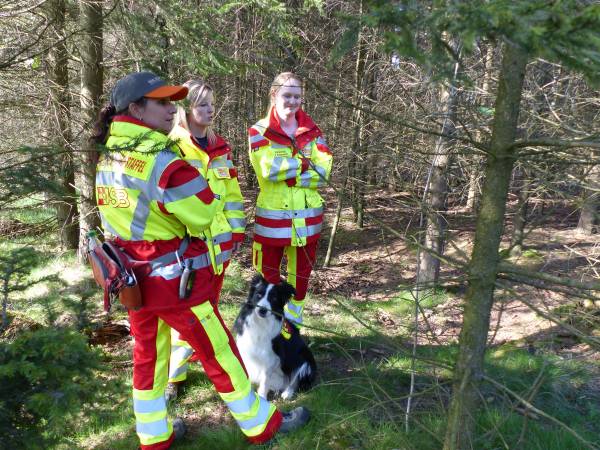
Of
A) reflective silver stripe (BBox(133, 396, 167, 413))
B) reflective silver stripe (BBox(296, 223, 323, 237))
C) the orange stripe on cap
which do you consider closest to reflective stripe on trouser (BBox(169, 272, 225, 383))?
reflective silver stripe (BBox(133, 396, 167, 413))

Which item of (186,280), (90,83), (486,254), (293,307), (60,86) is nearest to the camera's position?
(486,254)

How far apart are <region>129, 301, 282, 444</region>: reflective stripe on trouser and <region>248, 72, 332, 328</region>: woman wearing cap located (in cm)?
122

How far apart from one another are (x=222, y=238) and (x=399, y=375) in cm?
211

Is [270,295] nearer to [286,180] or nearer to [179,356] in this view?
[179,356]

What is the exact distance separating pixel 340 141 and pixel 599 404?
190 inches

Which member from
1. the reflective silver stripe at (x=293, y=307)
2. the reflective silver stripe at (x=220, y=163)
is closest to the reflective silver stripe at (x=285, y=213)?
the reflective silver stripe at (x=220, y=163)

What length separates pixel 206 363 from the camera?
9.44 ft

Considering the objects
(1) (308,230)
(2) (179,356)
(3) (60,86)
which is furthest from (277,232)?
(3) (60,86)

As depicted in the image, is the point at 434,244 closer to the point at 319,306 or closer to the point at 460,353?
the point at 319,306

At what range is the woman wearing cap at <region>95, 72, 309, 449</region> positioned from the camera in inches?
102

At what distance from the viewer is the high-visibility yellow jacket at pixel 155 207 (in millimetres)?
2557

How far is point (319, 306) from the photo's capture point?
645cm

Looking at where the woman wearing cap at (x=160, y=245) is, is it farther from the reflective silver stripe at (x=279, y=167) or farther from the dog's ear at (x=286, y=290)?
the reflective silver stripe at (x=279, y=167)

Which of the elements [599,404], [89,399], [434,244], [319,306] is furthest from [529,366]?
[89,399]
